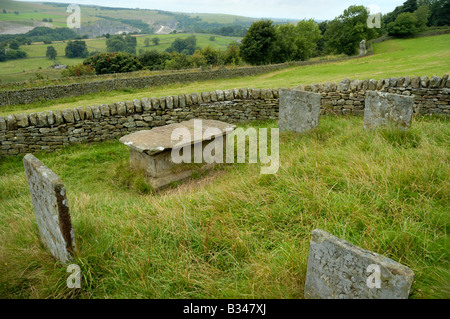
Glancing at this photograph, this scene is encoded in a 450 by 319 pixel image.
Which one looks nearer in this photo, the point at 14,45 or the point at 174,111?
the point at 174,111

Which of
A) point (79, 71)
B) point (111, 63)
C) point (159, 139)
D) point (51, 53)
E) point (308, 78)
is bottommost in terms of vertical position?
point (159, 139)

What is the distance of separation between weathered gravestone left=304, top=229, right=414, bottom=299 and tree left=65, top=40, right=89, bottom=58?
250ft

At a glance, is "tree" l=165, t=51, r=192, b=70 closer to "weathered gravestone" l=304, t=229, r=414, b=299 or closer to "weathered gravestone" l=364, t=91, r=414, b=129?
"weathered gravestone" l=364, t=91, r=414, b=129

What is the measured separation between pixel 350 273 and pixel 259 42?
44.1m

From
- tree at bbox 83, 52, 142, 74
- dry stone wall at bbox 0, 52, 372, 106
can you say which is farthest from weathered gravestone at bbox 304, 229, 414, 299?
tree at bbox 83, 52, 142, 74

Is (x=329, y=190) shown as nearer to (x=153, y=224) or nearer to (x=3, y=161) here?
(x=153, y=224)

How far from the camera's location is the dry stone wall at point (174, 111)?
8398mm

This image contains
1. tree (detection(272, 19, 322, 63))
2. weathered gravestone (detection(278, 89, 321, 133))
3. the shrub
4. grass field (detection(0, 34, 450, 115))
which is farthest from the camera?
tree (detection(272, 19, 322, 63))

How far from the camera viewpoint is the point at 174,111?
9859 mm

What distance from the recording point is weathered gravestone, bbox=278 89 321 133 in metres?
7.45

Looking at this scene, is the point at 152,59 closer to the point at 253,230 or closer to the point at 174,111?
the point at 174,111

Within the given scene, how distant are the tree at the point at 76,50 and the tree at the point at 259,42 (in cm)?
4373

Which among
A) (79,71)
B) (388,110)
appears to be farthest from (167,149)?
(79,71)

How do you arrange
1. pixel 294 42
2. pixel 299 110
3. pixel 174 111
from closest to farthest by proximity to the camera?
pixel 299 110 → pixel 174 111 → pixel 294 42
